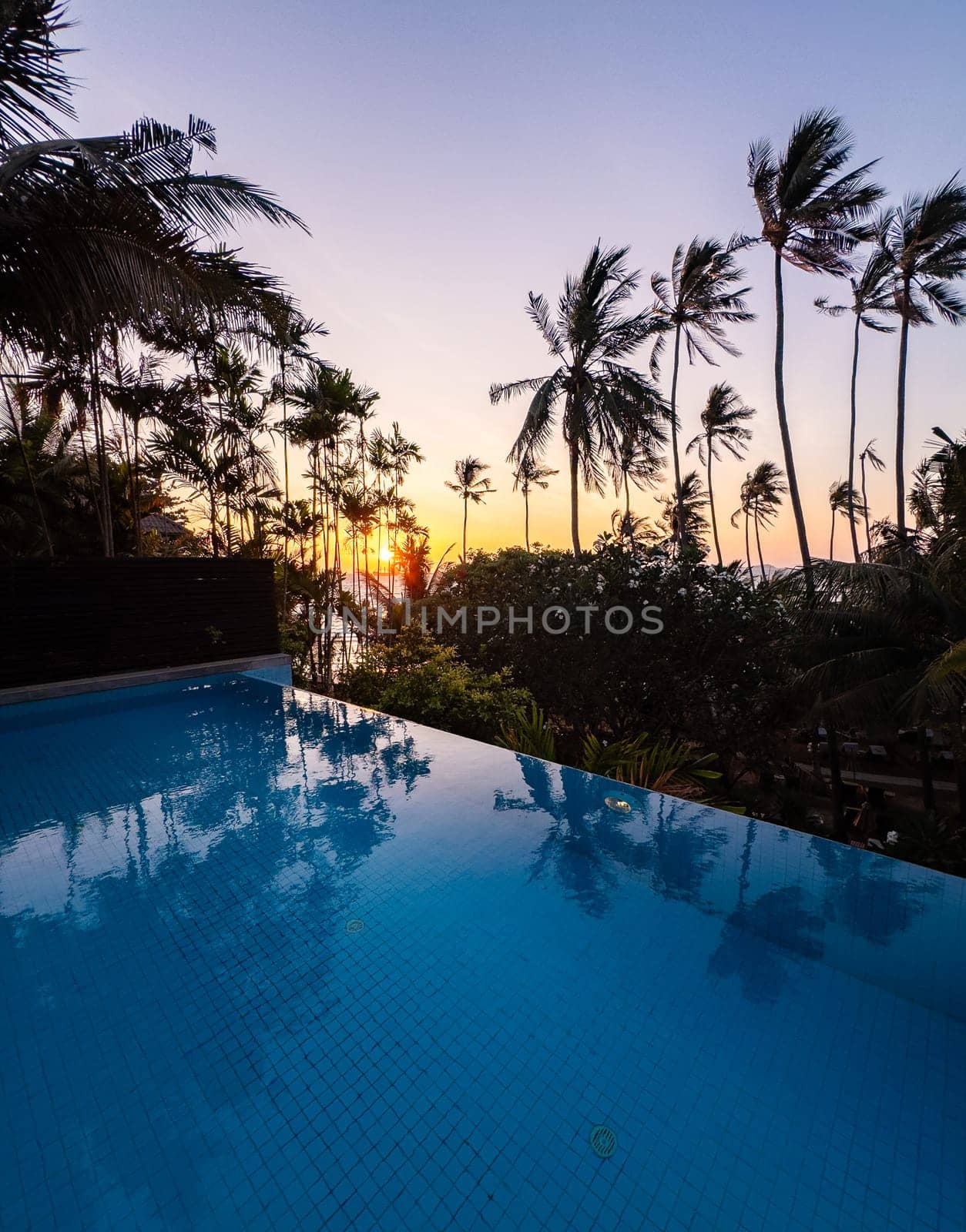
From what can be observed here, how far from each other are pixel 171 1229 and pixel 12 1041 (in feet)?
3.89

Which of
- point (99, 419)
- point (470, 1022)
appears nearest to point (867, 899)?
point (470, 1022)

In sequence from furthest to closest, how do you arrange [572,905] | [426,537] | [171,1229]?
[426,537] < [572,905] < [171,1229]

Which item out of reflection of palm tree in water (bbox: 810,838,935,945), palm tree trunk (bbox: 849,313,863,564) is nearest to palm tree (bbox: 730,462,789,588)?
palm tree trunk (bbox: 849,313,863,564)

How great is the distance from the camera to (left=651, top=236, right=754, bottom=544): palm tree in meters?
16.0

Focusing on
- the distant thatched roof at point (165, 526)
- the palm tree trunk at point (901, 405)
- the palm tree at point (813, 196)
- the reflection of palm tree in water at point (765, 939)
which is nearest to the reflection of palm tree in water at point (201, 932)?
the reflection of palm tree in water at point (765, 939)

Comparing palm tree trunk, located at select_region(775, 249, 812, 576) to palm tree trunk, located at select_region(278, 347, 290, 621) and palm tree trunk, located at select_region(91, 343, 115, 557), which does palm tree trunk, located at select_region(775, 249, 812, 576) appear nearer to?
palm tree trunk, located at select_region(278, 347, 290, 621)

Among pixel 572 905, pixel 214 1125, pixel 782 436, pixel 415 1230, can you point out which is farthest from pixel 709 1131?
pixel 782 436

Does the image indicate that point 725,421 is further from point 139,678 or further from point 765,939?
point 765,939

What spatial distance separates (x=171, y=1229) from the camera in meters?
1.52

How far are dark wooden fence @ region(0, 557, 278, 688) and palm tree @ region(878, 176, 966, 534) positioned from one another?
1908cm

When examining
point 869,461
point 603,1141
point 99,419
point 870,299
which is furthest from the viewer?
point 869,461

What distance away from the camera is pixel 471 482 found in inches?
1319

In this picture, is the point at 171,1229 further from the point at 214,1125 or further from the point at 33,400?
the point at 33,400

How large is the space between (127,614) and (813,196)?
1770 centimetres
